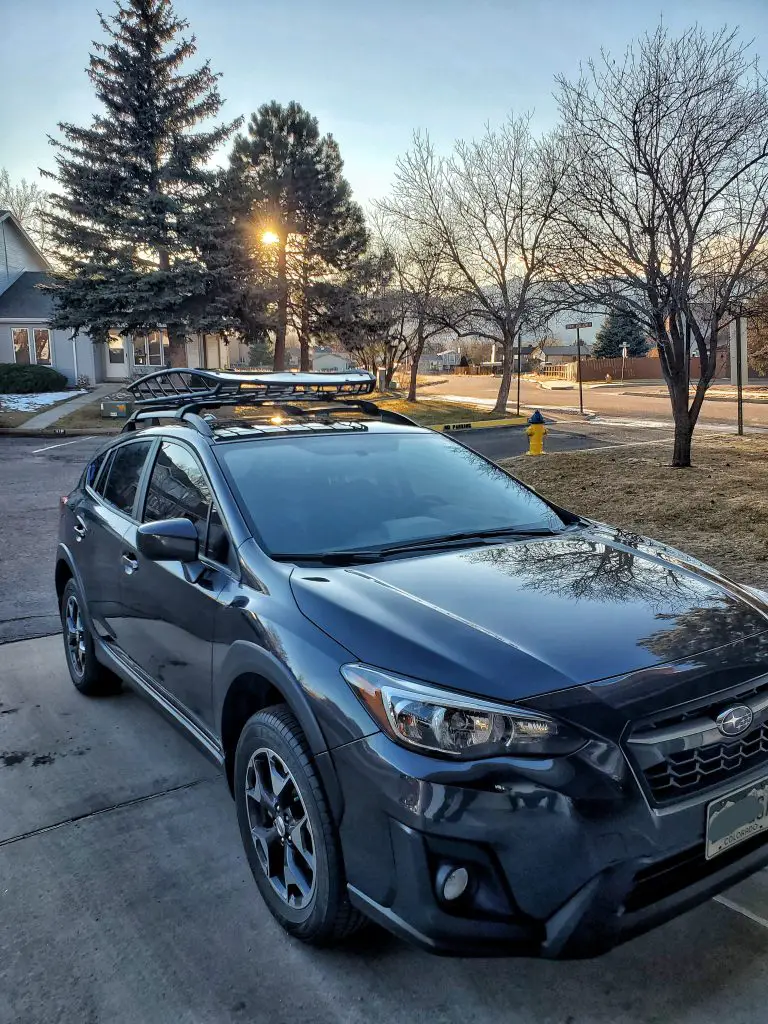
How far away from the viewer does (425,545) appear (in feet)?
10.4

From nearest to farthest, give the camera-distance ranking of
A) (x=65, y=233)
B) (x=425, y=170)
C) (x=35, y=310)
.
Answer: (x=425, y=170) → (x=65, y=233) → (x=35, y=310)

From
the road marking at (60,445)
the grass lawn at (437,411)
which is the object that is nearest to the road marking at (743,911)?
the road marking at (60,445)

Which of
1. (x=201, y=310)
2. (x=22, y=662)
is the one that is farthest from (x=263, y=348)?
(x=22, y=662)

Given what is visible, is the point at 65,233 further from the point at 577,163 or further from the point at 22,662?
the point at 22,662

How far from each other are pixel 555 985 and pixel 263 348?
68.0 m

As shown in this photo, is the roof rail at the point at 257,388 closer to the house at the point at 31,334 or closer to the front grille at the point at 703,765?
the front grille at the point at 703,765

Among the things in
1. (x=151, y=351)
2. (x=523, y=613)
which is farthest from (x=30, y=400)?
(x=523, y=613)

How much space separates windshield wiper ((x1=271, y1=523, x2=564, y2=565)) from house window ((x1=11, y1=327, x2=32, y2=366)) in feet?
107

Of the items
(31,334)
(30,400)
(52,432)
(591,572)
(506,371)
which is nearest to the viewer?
(591,572)

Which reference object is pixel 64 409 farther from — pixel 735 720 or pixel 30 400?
pixel 735 720

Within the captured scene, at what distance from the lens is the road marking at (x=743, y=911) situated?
2623 millimetres

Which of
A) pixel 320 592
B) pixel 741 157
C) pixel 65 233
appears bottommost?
pixel 320 592

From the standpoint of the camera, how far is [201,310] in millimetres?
28219

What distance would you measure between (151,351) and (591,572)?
1380 inches
